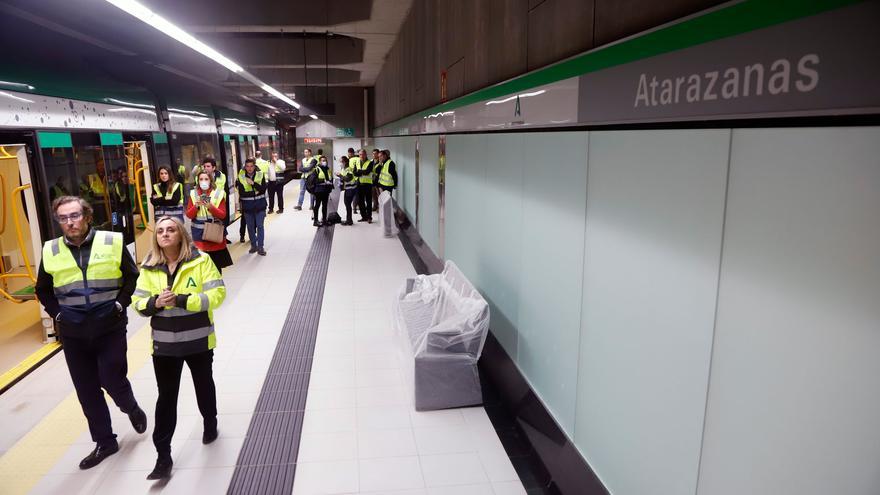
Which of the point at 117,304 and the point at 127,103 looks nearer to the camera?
the point at 117,304

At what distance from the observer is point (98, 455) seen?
11.0 feet

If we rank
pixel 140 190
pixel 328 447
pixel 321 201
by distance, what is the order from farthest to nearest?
pixel 321 201 → pixel 140 190 → pixel 328 447

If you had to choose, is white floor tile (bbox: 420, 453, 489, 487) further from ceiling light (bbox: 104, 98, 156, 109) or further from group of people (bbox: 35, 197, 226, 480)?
ceiling light (bbox: 104, 98, 156, 109)

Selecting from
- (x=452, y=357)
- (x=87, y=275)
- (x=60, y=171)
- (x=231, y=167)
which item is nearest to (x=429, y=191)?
(x=60, y=171)

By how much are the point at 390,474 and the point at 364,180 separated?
9496 millimetres

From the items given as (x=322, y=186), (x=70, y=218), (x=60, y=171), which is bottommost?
(x=322, y=186)

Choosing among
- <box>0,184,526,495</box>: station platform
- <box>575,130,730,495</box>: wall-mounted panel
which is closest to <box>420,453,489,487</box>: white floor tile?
<box>0,184,526,495</box>: station platform

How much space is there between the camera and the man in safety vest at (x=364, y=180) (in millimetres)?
12125

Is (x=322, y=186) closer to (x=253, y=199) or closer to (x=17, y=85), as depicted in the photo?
(x=253, y=199)

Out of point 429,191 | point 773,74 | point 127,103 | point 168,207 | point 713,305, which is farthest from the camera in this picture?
point 429,191

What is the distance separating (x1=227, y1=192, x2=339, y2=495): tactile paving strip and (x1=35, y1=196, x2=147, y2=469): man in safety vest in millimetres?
864

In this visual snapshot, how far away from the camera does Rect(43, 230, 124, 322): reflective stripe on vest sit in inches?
126

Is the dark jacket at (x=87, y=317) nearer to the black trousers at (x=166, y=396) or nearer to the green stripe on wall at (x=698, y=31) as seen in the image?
the black trousers at (x=166, y=396)

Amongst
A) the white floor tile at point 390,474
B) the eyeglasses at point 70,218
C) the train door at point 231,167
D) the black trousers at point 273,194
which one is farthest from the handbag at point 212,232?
the black trousers at point 273,194
